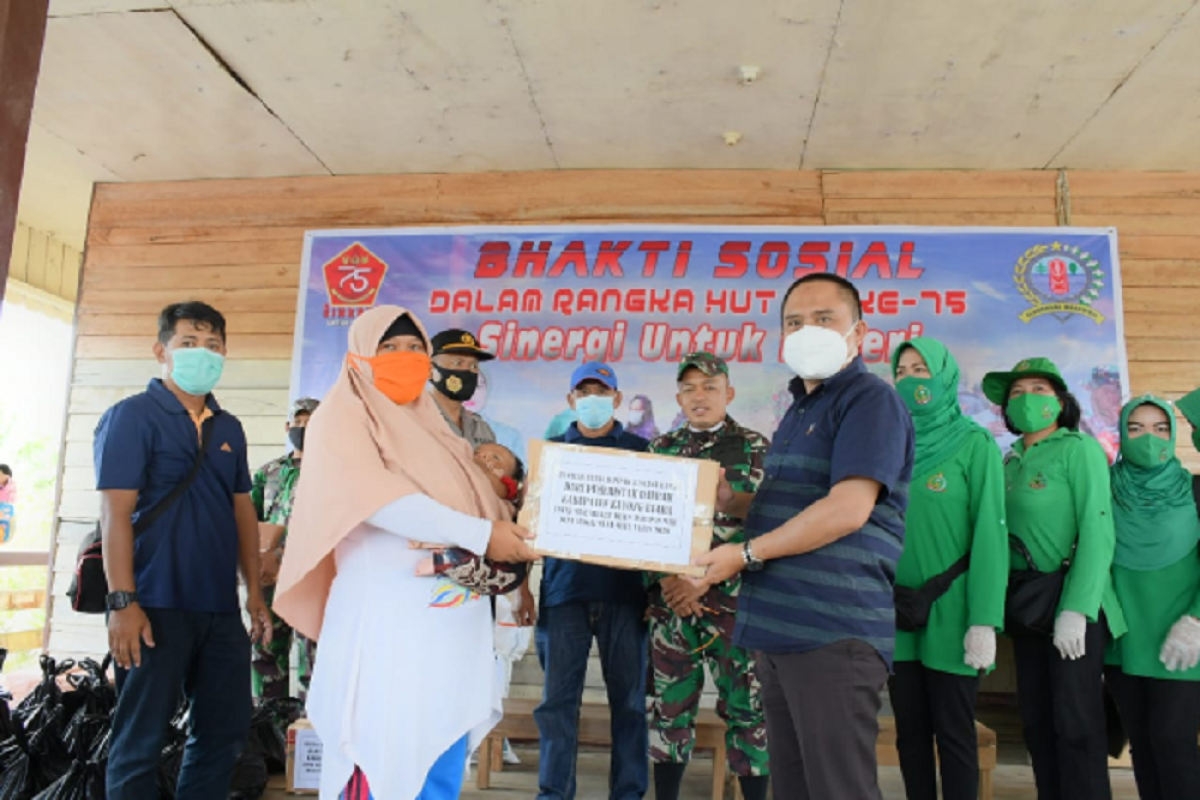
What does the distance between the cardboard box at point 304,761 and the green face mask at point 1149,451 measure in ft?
10.2

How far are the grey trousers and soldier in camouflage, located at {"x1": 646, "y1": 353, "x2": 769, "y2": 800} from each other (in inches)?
35.9

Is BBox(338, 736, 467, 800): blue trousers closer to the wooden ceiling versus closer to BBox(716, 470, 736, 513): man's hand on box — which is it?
BBox(716, 470, 736, 513): man's hand on box

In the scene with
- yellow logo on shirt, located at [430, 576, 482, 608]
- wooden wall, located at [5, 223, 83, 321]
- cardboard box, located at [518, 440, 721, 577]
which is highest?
wooden wall, located at [5, 223, 83, 321]

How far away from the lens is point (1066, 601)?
2.54 m

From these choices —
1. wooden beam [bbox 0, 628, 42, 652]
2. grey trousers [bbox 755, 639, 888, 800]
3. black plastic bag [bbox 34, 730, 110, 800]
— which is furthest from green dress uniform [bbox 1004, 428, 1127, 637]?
wooden beam [bbox 0, 628, 42, 652]

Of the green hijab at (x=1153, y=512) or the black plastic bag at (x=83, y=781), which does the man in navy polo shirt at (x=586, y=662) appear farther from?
the green hijab at (x=1153, y=512)

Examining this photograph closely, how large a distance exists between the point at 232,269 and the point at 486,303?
5.18ft

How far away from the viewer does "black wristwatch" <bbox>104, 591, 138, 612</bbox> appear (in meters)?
2.21

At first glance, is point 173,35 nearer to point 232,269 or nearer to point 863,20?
point 232,269

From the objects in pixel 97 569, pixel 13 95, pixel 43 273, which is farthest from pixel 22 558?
pixel 13 95

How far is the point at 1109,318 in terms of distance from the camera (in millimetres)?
4191

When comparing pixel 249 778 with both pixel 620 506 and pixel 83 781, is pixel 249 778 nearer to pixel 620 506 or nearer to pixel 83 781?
pixel 83 781

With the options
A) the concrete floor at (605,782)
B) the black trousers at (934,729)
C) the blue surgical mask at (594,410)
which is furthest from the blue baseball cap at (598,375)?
the concrete floor at (605,782)

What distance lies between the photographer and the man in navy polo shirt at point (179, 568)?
2240mm
